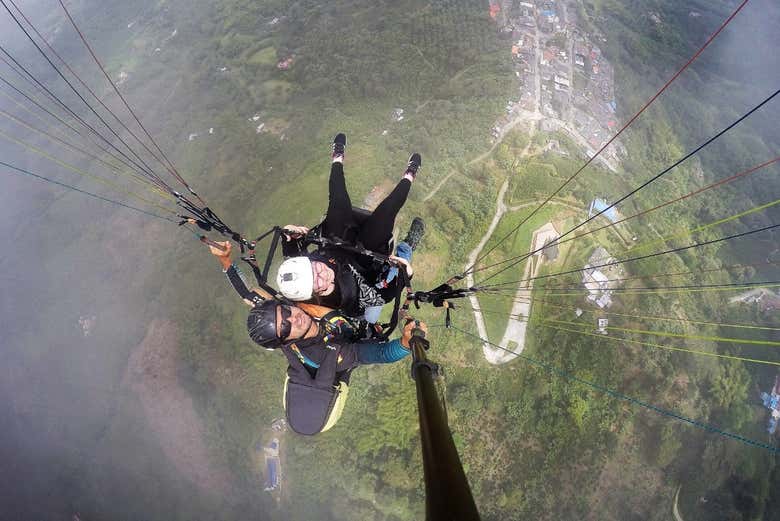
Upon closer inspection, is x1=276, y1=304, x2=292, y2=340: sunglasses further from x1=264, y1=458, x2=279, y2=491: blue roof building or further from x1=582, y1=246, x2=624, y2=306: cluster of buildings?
x1=582, y1=246, x2=624, y2=306: cluster of buildings

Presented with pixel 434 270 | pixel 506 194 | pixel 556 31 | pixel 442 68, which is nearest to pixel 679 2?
pixel 556 31

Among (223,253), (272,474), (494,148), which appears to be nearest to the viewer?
(223,253)

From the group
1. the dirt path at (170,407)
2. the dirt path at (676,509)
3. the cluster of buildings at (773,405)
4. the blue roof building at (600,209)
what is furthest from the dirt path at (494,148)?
the dirt path at (676,509)

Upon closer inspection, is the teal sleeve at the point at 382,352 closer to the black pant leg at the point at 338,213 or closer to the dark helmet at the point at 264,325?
the dark helmet at the point at 264,325

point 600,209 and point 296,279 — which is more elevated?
point 296,279

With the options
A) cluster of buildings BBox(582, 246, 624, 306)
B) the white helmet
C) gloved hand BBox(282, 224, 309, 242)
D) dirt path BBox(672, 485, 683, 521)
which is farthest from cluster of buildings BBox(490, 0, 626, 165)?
the white helmet

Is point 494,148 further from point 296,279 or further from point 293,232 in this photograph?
point 296,279

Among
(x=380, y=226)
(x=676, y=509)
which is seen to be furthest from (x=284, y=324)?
(x=676, y=509)
